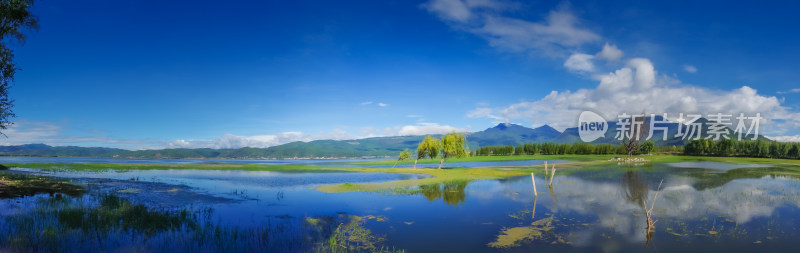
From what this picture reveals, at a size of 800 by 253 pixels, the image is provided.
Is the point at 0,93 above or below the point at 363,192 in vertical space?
above

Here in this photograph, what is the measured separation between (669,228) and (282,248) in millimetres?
22094

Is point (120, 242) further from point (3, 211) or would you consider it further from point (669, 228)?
point (669, 228)

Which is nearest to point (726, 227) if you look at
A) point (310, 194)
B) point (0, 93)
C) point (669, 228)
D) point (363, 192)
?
point (669, 228)

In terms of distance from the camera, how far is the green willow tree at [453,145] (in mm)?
72438

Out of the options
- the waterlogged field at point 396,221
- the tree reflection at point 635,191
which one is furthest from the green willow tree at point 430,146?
the waterlogged field at point 396,221

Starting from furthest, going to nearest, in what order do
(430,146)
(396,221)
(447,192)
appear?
1. (430,146)
2. (447,192)
3. (396,221)

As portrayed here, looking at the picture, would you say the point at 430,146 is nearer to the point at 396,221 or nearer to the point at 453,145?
the point at 453,145

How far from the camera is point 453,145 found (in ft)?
237

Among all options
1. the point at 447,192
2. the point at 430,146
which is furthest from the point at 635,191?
the point at 430,146

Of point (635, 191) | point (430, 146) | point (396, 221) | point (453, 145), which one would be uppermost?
point (453, 145)

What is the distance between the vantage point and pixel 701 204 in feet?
99.7

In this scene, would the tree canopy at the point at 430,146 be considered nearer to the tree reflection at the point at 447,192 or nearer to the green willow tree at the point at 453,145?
the green willow tree at the point at 453,145

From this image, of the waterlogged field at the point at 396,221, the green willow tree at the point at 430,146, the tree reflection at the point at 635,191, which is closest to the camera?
the waterlogged field at the point at 396,221

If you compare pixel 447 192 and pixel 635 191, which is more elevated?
pixel 635 191
